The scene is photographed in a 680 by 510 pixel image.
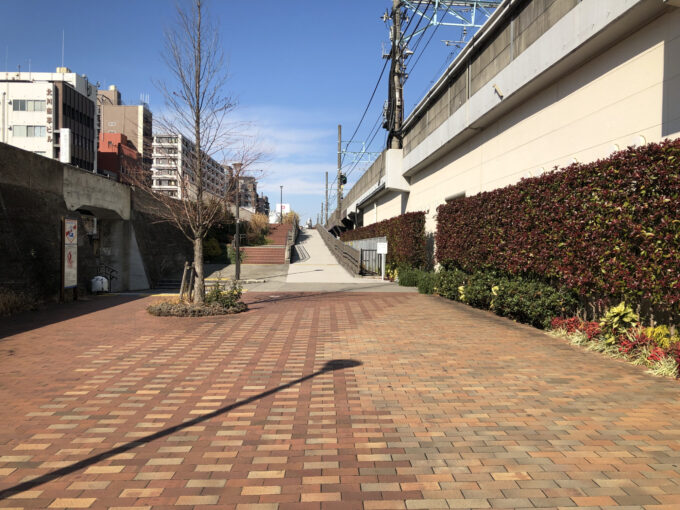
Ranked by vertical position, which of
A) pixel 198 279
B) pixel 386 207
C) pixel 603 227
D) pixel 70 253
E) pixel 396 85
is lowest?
pixel 198 279

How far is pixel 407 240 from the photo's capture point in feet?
65.2

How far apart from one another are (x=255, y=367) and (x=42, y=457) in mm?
2966

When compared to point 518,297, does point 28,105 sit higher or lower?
higher

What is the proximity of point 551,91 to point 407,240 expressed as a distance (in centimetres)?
1026

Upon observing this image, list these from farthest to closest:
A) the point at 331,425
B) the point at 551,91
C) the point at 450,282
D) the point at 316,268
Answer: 1. the point at 316,268
2. the point at 450,282
3. the point at 551,91
4. the point at 331,425

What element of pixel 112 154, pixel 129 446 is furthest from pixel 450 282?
pixel 112 154

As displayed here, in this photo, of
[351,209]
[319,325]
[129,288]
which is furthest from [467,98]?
[351,209]

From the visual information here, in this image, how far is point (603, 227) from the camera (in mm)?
6988

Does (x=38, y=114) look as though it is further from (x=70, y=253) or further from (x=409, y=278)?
(x=409, y=278)

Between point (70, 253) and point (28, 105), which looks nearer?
point (70, 253)

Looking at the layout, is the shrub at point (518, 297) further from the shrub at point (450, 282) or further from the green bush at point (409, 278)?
the green bush at point (409, 278)

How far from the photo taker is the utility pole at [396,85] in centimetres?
2106

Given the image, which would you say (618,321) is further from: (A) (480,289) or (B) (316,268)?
(B) (316,268)

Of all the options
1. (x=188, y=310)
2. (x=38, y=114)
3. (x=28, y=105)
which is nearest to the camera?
(x=188, y=310)
